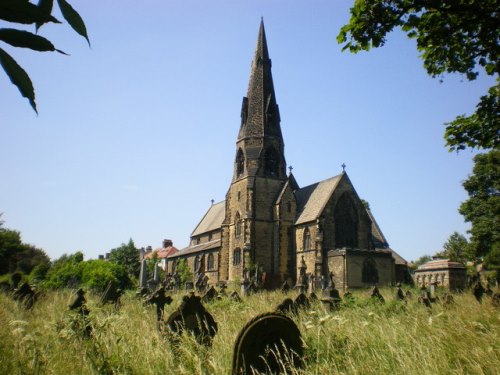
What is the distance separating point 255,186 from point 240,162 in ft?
12.1

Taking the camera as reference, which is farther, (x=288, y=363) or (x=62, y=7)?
(x=288, y=363)

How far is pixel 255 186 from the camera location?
3428cm

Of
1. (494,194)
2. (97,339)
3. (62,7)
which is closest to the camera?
(62,7)

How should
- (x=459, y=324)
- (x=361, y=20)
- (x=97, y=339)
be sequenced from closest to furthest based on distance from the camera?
(x=97, y=339) < (x=459, y=324) < (x=361, y=20)

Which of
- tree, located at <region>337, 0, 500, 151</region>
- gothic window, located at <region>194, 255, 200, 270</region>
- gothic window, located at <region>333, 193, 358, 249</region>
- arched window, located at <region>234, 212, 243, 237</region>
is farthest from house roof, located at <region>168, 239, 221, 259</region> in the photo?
tree, located at <region>337, 0, 500, 151</region>

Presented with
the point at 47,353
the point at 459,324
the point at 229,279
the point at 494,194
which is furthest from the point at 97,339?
the point at 494,194

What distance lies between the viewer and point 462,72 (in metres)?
7.71

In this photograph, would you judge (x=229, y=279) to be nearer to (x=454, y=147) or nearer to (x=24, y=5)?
(x=454, y=147)

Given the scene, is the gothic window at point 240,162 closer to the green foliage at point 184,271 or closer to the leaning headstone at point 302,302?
the green foliage at point 184,271

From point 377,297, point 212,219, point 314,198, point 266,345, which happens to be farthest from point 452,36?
point 212,219

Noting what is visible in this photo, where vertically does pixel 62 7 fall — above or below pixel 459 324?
above

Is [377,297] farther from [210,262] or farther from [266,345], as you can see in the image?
[210,262]

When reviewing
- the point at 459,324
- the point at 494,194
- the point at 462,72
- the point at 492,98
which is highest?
the point at 494,194

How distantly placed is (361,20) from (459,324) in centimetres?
526
